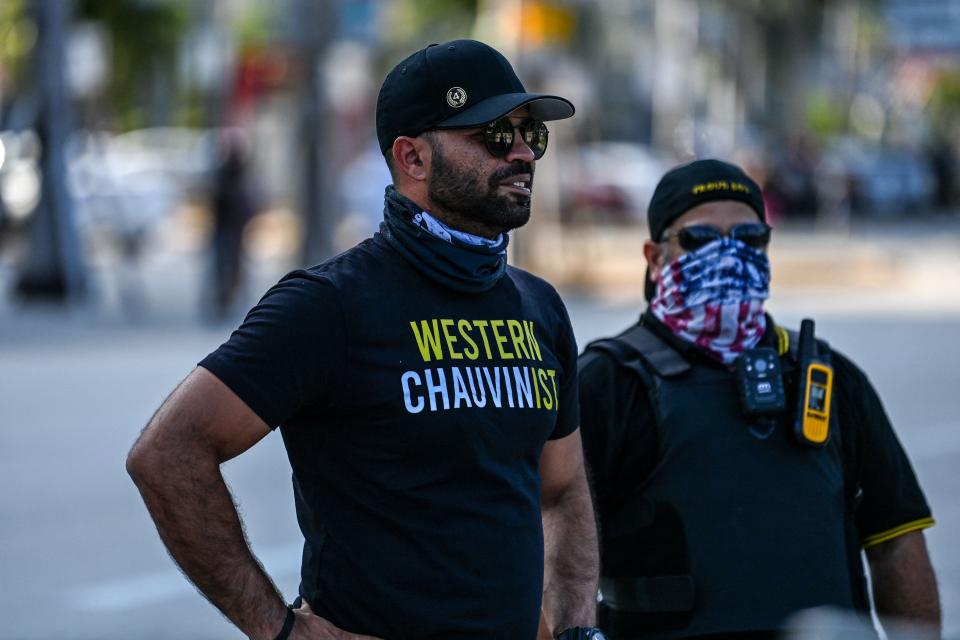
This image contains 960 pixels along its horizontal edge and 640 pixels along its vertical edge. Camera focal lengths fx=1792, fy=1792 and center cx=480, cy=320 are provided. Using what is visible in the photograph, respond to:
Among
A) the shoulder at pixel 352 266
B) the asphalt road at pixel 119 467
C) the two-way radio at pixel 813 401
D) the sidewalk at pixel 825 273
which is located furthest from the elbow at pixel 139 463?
the sidewalk at pixel 825 273

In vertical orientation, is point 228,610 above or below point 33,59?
below

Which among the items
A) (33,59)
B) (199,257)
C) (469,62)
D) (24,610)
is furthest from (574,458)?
(199,257)

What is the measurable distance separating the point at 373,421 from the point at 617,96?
7179 cm

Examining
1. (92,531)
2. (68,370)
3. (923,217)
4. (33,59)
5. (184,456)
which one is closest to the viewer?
(184,456)

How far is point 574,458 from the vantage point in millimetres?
3436

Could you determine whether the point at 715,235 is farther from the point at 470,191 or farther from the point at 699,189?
the point at 470,191

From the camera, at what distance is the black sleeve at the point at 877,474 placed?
3924 mm

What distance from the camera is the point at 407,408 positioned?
3.01 meters

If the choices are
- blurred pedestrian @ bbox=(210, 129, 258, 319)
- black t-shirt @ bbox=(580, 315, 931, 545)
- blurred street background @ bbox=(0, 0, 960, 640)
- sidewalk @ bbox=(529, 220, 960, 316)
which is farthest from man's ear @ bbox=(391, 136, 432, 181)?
sidewalk @ bbox=(529, 220, 960, 316)

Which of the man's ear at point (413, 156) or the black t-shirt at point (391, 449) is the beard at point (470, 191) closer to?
the man's ear at point (413, 156)

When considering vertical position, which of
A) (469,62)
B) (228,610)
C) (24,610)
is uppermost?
(469,62)

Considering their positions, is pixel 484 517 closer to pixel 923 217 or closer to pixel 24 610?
pixel 24 610

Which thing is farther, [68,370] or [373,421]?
[68,370]

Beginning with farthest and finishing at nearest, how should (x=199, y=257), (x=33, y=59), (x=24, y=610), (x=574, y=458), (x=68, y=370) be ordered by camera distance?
(x=199, y=257)
(x=33, y=59)
(x=68, y=370)
(x=24, y=610)
(x=574, y=458)
